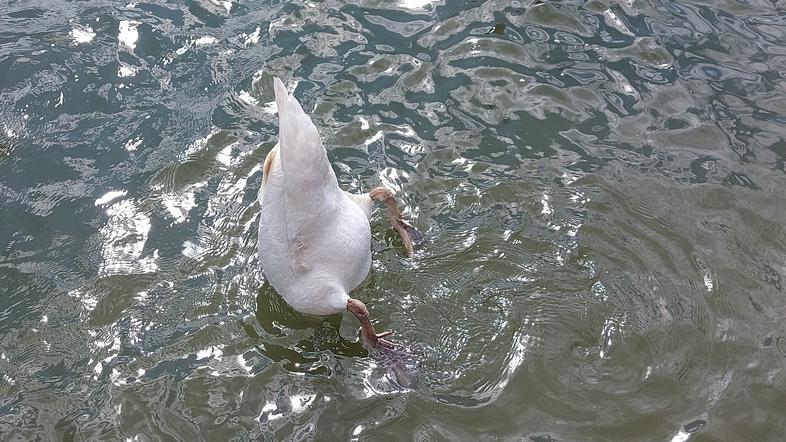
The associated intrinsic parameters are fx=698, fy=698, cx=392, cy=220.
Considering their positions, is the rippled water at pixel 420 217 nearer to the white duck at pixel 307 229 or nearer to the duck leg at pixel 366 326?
the duck leg at pixel 366 326

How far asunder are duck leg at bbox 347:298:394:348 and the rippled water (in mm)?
176

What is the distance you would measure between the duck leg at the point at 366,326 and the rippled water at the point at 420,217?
176 millimetres

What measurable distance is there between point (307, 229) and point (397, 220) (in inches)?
42.2

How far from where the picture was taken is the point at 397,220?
504cm

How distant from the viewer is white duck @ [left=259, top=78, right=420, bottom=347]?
3.93 m

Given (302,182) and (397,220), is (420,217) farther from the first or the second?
(302,182)

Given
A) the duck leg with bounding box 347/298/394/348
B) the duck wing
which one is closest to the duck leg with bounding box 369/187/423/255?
the duck wing

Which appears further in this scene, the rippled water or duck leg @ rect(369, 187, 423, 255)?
duck leg @ rect(369, 187, 423, 255)

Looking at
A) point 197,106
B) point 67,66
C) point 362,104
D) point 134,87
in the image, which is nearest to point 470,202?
point 362,104

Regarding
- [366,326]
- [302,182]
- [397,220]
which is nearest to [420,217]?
[397,220]

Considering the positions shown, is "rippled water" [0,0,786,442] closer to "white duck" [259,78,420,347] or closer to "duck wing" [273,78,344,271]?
"white duck" [259,78,420,347]

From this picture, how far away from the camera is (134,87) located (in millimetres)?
6398

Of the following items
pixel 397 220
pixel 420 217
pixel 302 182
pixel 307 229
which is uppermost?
pixel 302 182

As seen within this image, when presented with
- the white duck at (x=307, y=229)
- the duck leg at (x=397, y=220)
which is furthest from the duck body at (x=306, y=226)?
the duck leg at (x=397, y=220)
